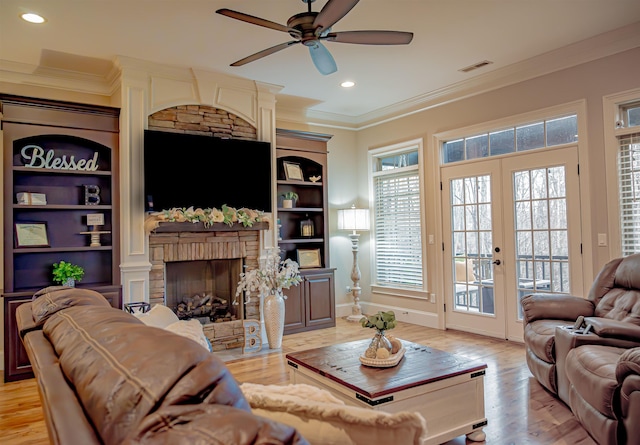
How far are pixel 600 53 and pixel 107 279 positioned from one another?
17.7 feet

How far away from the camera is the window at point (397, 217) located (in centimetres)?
607

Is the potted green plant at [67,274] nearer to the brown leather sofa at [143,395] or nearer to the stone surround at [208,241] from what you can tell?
the stone surround at [208,241]

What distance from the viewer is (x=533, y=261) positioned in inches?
185

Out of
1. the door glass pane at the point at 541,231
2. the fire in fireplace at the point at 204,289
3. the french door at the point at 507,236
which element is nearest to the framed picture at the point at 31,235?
the fire in fireplace at the point at 204,289

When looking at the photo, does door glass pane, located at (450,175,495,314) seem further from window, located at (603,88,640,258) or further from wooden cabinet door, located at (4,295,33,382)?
wooden cabinet door, located at (4,295,33,382)

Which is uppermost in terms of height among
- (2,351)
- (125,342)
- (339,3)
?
(339,3)

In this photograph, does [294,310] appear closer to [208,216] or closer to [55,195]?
[208,216]

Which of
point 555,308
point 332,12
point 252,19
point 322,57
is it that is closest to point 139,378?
point 332,12

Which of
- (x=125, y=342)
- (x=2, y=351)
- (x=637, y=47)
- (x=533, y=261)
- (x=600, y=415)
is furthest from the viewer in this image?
(x=533, y=261)

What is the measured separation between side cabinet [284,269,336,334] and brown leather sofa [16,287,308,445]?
4.34m

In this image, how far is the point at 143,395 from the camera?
0.79 m

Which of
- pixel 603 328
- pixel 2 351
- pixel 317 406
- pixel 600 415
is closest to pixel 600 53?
pixel 603 328

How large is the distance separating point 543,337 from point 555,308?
0.39m

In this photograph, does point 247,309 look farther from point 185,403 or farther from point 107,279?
point 185,403
